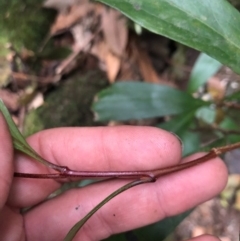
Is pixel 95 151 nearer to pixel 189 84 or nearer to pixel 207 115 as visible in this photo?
pixel 189 84

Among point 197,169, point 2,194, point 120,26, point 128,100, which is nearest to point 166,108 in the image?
point 128,100

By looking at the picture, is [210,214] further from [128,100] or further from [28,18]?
[28,18]

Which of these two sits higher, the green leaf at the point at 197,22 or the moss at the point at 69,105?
the green leaf at the point at 197,22

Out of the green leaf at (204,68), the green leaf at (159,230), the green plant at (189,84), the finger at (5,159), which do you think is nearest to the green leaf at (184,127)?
the green plant at (189,84)

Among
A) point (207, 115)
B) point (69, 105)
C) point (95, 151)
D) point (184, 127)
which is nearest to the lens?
point (95, 151)

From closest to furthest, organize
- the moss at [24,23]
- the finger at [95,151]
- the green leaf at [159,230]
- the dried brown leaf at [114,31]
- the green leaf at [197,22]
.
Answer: the green leaf at [197,22], the finger at [95,151], the green leaf at [159,230], the moss at [24,23], the dried brown leaf at [114,31]

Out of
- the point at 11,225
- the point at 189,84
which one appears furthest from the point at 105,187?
the point at 189,84

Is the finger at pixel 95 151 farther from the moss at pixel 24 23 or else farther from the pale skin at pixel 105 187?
the moss at pixel 24 23
